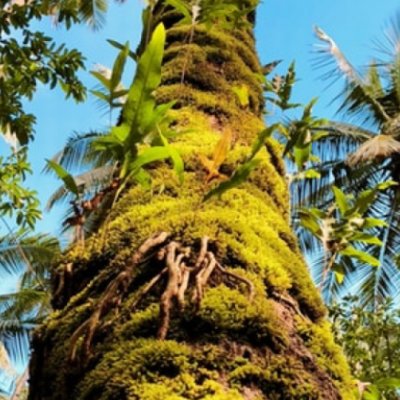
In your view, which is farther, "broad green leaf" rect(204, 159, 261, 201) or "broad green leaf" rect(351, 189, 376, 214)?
"broad green leaf" rect(351, 189, 376, 214)

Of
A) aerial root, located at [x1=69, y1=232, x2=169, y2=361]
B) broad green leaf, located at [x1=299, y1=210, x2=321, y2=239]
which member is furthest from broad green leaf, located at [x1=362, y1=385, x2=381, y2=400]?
aerial root, located at [x1=69, y1=232, x2=169, y2=361]

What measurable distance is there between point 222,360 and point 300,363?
177 millimetres

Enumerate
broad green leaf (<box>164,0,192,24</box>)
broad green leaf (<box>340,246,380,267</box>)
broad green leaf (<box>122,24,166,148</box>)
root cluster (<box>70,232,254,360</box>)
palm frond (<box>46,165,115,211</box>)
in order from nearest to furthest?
root cluster (<box>70,232,254,360</box>), broad green leaf (<box>122,24,166,148</box>), broad green leaf (<box>340,246,380,267</box>), broad green leaf (<box>164,0,192,24</box>), palm frond (<box>46,165,115,211</box>)

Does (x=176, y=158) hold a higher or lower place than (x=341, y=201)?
lower

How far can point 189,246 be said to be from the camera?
1.58 metres

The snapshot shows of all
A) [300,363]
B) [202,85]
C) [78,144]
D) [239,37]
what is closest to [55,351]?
[300,363]

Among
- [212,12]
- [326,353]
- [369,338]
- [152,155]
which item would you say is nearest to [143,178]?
[152,155]

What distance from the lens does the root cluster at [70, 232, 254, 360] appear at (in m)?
1.39

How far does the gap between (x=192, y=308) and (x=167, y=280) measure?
0.31 feet

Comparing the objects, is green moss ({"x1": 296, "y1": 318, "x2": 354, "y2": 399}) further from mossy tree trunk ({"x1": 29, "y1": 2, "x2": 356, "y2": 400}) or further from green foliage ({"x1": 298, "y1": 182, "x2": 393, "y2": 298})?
green foliage ({"x1": 298, "y1": 182, "x2": 393, "y2": 298})

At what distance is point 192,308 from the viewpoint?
1.39 meters

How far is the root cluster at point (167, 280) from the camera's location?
4.58 feet

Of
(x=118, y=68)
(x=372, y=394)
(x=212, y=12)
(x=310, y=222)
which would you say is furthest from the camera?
(x=212, y=12)

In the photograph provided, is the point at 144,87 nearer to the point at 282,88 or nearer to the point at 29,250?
the point at 282,88
